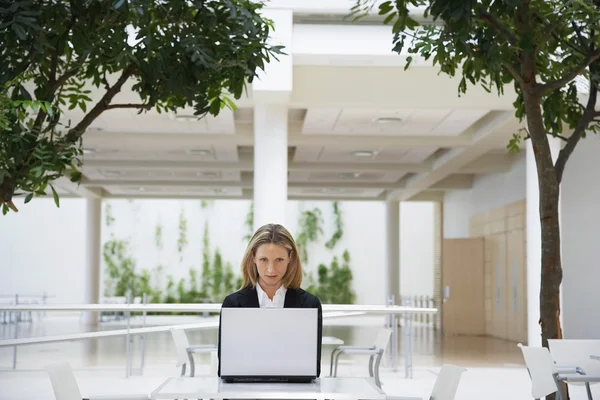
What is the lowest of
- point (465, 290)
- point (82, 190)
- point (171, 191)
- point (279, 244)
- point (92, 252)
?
point (465, 290)

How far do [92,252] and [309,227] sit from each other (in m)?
8.02

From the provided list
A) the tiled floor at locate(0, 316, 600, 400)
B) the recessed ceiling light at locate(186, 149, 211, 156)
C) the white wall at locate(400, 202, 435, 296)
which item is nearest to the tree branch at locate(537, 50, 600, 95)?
the tiled floor at locate(0, 316, 600, 400)

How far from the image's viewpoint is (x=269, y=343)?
3711 millimetres

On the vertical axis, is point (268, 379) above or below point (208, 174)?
below

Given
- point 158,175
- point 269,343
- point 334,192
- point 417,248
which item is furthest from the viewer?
point 417,248

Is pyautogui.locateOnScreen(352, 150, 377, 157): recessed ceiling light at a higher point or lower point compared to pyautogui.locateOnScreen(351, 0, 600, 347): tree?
higher

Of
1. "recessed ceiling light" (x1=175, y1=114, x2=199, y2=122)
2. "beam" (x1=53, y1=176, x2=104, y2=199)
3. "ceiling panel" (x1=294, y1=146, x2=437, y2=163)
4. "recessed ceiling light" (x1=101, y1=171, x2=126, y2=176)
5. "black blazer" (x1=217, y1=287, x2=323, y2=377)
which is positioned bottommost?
"black blazer" (x1=217, y1=287, x2=323, y2=377)

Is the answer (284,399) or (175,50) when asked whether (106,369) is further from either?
(284,399)

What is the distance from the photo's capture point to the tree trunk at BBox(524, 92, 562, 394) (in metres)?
5.62

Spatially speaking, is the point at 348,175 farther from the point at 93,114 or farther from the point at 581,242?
the point at 93,114

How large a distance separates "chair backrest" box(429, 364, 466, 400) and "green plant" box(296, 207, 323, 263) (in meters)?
25.3

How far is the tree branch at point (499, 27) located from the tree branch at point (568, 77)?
0.39 m

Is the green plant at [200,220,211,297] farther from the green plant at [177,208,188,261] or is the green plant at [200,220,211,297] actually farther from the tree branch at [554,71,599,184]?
the tree branch at [554,71,599,184]

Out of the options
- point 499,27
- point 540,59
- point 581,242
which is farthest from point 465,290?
point 499,27
